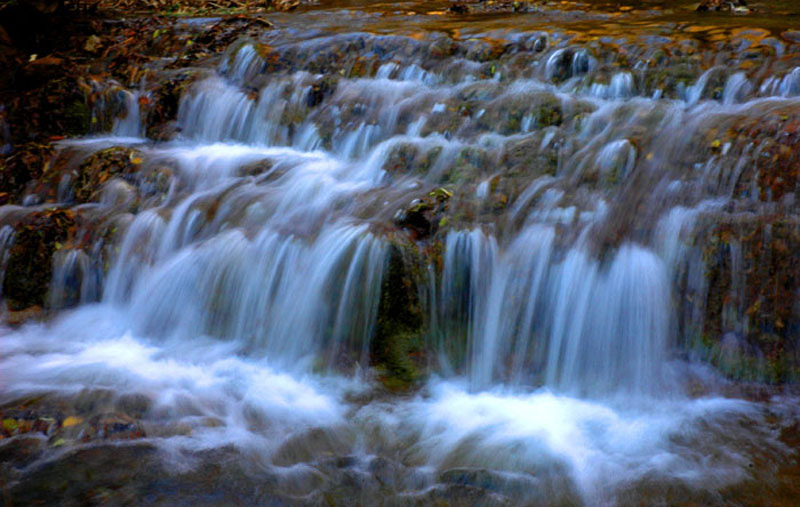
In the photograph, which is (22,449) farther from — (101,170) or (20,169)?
(20,169)

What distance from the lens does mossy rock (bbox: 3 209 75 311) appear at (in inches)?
235

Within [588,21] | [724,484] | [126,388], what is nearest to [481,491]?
[724,484]

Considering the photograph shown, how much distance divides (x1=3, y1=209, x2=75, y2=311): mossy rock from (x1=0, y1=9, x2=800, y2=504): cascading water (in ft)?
0.55

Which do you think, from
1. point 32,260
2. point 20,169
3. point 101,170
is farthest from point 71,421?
point 20,169

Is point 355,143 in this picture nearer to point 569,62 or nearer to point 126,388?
point 569,62

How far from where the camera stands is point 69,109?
7.83m

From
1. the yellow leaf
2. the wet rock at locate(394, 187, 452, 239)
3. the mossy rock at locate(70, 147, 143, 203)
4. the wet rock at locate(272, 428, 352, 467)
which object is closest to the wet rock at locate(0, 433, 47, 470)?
the yellow leaf

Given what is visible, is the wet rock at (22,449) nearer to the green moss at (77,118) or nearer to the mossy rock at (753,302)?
the mossy rock at (753,302)

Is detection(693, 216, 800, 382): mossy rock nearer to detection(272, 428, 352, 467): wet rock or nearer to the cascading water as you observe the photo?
the cascading water

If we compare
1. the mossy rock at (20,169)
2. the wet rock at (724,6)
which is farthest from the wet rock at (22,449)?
the wet rock at (724,6)

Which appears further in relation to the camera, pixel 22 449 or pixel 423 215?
pixel 423 215

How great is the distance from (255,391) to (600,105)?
3.74 metres

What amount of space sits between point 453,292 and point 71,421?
2.53 meters

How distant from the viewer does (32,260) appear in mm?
6016
